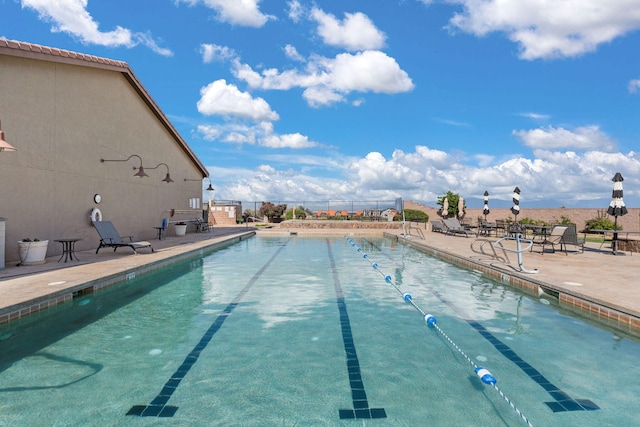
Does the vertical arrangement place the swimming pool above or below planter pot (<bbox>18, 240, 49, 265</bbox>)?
below

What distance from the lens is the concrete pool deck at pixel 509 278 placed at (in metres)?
4.36

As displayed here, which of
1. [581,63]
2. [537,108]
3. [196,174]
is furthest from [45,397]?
[537,108]

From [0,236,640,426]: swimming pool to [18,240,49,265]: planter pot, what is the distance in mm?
2370

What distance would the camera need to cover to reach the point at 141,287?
6.45 metres

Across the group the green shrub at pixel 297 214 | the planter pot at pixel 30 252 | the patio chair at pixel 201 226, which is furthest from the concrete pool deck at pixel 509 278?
the green shrub at pixel 297 214

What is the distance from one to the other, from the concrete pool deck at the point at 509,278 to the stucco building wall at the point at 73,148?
1.13 m

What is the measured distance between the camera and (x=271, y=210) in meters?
28.4

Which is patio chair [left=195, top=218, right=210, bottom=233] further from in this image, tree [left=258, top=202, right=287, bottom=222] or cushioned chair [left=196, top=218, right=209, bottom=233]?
tree [left=258, top=202, right=287, bottom=222]

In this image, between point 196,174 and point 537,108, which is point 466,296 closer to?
point 196,174

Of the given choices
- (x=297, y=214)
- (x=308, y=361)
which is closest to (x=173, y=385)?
(x=308, y=361)

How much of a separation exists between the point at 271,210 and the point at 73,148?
1934 centimetres

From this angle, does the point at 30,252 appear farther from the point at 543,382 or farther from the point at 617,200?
the point at 617,200

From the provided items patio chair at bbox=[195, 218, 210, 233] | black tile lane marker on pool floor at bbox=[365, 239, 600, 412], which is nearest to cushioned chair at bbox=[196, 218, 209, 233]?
patio chair at bbox=[195, 218, 210, 233]

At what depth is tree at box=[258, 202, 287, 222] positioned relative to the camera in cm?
2820
